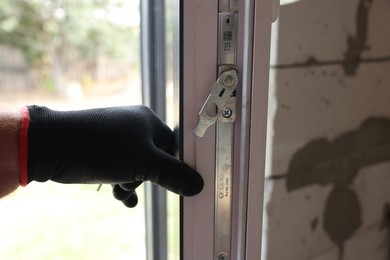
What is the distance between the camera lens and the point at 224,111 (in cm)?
48

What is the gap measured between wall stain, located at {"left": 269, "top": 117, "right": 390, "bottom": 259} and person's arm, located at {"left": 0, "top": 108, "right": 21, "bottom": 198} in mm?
581

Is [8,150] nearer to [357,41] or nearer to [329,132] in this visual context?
[329,132]

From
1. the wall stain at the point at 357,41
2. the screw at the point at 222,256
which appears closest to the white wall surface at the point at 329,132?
the wall stain at the point at 357,41

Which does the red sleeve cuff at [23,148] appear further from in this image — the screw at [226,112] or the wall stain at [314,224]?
the wall stain at [314,224]

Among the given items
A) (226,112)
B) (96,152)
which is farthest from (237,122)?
(96,152)

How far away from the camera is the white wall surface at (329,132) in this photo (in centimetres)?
82

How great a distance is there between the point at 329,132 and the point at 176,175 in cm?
58

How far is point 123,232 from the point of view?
Result: 7.47 feet

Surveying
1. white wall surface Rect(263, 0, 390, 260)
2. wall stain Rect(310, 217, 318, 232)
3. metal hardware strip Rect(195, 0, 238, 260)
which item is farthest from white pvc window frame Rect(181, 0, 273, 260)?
wall stain Rect(310, 217, 318, 232)

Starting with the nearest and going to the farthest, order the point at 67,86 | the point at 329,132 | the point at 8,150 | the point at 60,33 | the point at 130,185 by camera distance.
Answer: the point at 8,150, the point at 130,185, the point at 329,132, the point at 67,86, the point at 60,33

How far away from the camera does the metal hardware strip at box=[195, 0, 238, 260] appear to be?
18.4 inches

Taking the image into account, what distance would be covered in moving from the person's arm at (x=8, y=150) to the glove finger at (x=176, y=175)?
18 centimetres

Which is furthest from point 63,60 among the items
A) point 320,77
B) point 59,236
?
point 320,77

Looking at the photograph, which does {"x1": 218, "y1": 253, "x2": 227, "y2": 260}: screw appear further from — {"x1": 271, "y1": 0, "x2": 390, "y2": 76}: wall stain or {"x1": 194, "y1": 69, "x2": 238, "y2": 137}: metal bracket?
{"x1": 271, "y1": 0, "x2": 390, "y2": 76}: wall stain
